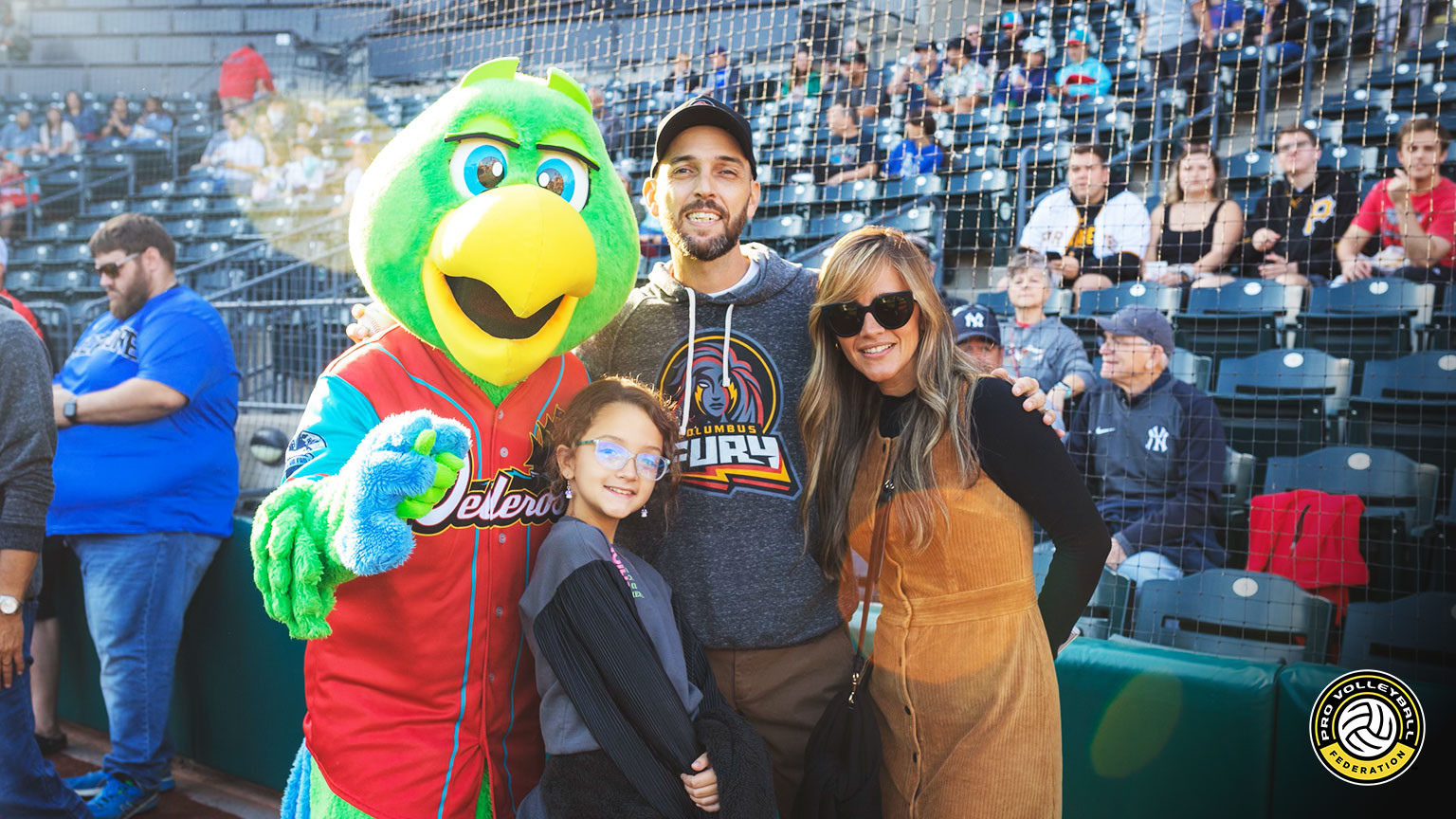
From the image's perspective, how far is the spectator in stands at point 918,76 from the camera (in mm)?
7066

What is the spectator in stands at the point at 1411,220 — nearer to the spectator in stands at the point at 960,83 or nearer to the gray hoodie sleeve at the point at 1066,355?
the gray hoodie sleeve at the point at 1066,355

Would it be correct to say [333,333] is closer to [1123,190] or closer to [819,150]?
[819,150]

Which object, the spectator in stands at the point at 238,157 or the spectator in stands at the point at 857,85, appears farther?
the spectator in stands at the point at 238,157

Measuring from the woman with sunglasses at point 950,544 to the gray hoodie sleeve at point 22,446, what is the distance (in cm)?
195

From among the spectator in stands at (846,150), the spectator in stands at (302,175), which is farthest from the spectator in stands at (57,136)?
the spectator in stands at (846,150)

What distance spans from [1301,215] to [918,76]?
3121mm

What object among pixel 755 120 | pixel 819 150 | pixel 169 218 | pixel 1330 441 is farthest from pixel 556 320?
pixel 169 218

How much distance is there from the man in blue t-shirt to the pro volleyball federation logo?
303 centimetres

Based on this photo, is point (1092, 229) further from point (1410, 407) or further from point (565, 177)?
point (565, 177)

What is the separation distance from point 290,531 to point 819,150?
6688 millimetres

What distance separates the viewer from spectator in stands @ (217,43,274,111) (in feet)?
38.7

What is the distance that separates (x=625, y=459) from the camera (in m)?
1.67

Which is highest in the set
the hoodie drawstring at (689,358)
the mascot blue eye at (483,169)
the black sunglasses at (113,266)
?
the mascot blue eye at (483,169)

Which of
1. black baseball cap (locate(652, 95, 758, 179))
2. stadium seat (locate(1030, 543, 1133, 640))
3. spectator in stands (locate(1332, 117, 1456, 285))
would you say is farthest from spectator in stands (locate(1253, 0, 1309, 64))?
black baseball cap (locate(652, 95, 758, 179))
